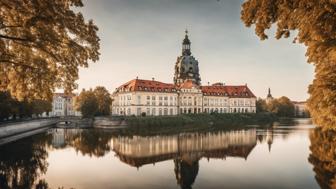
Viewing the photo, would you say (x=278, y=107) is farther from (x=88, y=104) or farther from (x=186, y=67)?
(x=88, y=104)

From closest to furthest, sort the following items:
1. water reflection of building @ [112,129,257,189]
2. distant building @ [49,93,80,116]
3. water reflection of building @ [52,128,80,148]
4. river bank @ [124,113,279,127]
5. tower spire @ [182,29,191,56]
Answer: water reflection of building @ [112,129,257,189] < water reflection of building @ [52,128,80,148] < river bank @ [124,113,279,127] < tower spire @ [182,29,191,56] < distant building @ [49,93,80,116]

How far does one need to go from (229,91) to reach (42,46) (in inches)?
3218

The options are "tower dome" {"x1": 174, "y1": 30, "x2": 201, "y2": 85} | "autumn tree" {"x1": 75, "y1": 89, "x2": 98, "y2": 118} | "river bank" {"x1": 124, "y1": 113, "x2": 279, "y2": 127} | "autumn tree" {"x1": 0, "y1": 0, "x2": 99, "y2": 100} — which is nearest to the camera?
"autumn tree" {"x1": 0, "y1": 0, "x2": 99, "y2": 100}

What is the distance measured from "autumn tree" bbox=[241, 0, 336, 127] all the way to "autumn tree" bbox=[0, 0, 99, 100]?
5.44 m

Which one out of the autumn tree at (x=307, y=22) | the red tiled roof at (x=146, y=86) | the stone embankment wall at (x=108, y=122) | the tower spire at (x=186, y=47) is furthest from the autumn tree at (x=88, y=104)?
the autumn tree at (x=307, y=22)

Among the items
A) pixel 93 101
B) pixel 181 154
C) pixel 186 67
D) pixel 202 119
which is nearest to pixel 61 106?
pixel 93 101

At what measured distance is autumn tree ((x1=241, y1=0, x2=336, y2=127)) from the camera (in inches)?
266

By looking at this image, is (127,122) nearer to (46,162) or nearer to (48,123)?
(48,123)

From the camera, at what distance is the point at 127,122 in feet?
176

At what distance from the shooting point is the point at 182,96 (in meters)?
74.6

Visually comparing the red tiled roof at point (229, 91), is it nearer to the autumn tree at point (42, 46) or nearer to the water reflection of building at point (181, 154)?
the water reflection of building at point (181, 154)

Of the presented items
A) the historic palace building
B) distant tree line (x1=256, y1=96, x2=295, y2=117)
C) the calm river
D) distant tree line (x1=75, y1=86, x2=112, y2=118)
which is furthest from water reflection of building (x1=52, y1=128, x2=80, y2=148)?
distant tree line (x1=256, y1=96, x2=295, y2=117)

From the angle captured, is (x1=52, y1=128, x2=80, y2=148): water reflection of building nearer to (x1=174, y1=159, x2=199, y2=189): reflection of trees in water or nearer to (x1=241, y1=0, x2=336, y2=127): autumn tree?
(x1=174, y1=159, x2=199, y2=189): reflection of trees in water

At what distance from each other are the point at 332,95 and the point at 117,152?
20.6 m
